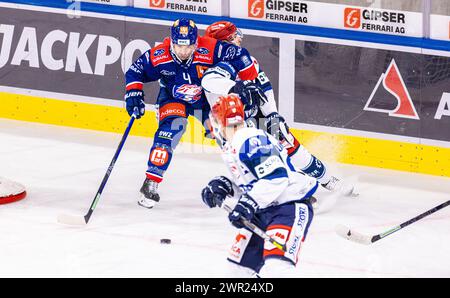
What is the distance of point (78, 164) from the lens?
9.90m

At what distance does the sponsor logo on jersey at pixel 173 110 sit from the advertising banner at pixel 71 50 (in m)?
1.80

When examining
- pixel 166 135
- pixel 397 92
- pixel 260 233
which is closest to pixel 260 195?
pixel 260 233

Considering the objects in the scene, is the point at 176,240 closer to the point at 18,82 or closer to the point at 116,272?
the point at 116,272

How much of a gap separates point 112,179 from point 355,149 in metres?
1.95

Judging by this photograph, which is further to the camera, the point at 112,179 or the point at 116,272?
the point at 112,179

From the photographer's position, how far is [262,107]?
8.70 meters

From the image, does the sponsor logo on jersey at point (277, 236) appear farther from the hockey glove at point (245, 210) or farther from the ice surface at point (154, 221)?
the ice surface at point (154, 221)

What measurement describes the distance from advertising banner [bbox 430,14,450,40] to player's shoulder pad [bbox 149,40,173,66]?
2200 mm

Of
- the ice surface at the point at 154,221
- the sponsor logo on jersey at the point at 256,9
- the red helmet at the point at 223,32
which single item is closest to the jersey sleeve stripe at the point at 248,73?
the red helmet at the point at 223,32

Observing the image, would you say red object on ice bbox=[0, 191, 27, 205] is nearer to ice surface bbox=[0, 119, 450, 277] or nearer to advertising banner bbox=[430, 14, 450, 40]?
ice surface bbox=[0, 119, 450, 277]

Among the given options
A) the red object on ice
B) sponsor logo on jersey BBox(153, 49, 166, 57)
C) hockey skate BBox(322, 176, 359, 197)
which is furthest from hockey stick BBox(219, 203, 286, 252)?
the red object on ice

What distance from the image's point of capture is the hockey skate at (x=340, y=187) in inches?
355

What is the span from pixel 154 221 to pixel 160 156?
50cm

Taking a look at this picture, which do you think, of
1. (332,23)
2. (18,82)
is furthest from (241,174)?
(18,82)
